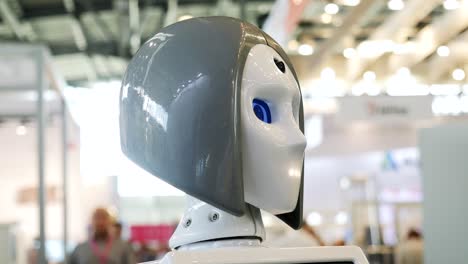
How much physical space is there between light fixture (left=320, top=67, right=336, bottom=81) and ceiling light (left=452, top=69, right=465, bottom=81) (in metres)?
3.66

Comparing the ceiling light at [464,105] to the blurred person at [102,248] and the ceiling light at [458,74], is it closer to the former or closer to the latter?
the ceiling light at [458,74]

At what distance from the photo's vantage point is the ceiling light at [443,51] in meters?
6.50

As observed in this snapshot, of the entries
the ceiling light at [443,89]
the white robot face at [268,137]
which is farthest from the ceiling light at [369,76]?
the white robot face at [268,137]

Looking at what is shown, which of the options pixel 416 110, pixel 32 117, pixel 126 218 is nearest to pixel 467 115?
pixel 416 110

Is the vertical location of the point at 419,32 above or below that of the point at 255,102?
above

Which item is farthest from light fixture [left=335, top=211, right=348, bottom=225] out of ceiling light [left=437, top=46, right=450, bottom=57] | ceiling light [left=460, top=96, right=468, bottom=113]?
ceiling light [left=437, top=46, right=450, bottom=57]

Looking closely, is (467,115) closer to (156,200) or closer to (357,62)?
(357,62)

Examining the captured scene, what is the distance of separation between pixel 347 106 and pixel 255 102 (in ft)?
23.6

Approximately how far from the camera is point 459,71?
6.39 metres

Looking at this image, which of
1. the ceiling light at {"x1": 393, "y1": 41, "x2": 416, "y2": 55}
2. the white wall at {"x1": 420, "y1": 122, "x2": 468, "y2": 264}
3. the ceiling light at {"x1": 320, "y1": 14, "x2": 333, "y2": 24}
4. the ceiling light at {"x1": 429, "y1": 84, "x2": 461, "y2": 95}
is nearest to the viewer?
the white wall at {"x1": 420, "y1": 122, "x2": 468, "y2": 264}

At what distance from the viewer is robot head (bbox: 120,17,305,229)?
4.14 feet

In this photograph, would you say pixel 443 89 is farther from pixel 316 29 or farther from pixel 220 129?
pixel 220 129

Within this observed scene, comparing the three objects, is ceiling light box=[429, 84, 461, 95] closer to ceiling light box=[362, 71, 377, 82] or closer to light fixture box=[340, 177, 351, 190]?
ceiling light box=[362, 71, 377, 82]

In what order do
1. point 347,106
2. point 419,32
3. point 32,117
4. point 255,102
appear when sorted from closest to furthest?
point 255,102 < point 32,117 < point 419,32 < point 347,106
